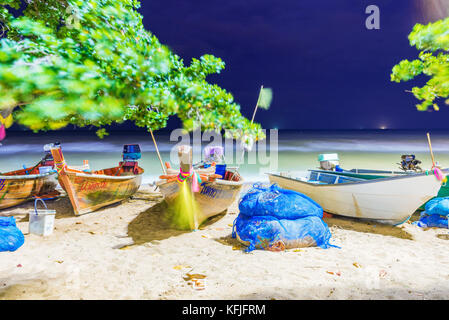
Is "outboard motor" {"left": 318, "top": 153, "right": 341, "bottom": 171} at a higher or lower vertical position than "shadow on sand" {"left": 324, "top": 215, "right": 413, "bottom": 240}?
higher

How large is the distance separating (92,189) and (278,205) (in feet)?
18.9

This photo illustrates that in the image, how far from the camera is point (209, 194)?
→ 6.91m

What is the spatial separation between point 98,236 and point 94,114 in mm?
5045

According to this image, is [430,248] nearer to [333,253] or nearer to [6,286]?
[333,253]

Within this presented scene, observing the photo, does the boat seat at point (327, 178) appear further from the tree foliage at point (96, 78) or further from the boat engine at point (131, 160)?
the boat engine at point (131, 160)

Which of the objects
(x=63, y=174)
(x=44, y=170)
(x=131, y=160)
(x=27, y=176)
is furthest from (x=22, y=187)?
(x=131, y=160)

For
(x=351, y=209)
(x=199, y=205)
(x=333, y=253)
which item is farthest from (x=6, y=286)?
(x=351, y=209)

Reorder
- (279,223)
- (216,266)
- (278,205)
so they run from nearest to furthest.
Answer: (216,266) < (279,223) < (278,205)

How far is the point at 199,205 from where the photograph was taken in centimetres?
692

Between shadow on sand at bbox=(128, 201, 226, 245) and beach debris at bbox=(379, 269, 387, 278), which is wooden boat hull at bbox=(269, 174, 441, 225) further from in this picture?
shadow on sand at bbox=(128, 201, 226, 245)

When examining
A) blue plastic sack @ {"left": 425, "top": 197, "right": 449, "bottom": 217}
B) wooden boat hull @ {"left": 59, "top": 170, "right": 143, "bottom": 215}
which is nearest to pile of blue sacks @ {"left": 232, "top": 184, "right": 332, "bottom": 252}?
blue plastic sack @ {"left": 425, "top": 197, "right": 449, "bottom": 217}

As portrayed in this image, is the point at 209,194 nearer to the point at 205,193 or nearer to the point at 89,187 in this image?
the point at 205,193

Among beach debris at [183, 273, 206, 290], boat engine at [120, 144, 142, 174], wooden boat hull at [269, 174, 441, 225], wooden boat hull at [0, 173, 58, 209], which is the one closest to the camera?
beach debris at [183, 273, 206, 290]

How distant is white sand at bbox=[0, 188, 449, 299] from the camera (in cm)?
392
